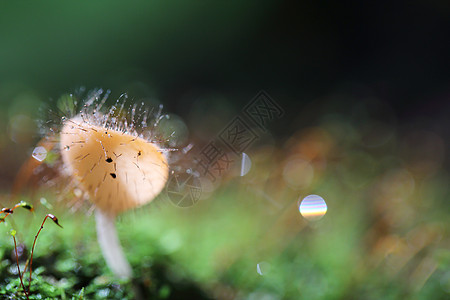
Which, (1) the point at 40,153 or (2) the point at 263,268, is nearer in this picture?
(1) the point at 40,153

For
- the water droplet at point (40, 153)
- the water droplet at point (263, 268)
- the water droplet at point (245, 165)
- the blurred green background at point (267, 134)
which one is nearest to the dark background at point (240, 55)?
the blurred green background at point (267, 134)

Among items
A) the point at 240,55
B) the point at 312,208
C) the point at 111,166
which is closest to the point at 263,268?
the point at 312,208

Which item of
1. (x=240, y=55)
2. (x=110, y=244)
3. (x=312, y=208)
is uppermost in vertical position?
(x=240, y=55)

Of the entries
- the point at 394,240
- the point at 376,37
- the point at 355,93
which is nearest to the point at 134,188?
the point at 394,240

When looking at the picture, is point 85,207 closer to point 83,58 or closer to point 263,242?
point 263,242

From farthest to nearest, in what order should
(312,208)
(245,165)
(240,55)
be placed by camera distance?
(240,55) → (245,165) → (312,208)

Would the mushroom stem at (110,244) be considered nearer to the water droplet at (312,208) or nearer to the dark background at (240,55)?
the water droplet at (312,208)

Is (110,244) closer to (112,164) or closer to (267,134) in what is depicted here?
(112,164)
